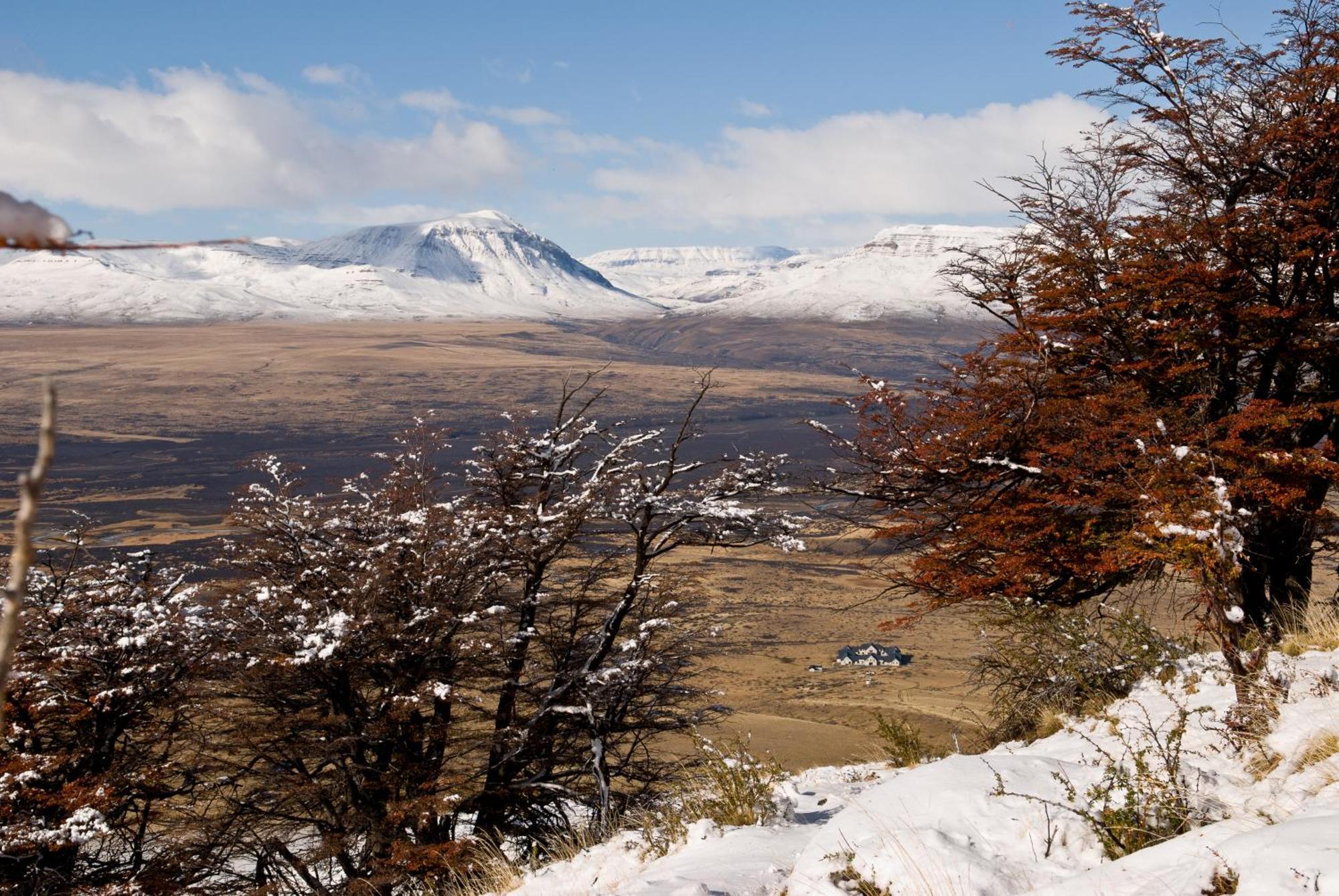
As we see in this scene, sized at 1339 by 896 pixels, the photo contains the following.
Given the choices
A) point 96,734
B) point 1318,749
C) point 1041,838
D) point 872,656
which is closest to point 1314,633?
point 1318,749

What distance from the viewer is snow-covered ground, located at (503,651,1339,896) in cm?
310

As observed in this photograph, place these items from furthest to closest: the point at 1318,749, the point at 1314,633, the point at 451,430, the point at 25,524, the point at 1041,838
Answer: the point at 451,430, the point at 1314,633, the point at 1318,749, the point at 1041,838, the point at 25,524

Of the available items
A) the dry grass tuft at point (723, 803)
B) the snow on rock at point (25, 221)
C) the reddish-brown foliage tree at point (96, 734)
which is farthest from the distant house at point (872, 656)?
the snow on rock at point (25, 221)

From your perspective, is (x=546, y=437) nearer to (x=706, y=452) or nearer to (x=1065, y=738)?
(x=1065, y=738)

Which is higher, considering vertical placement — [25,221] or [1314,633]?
[25,221]

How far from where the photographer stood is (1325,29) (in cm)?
1064

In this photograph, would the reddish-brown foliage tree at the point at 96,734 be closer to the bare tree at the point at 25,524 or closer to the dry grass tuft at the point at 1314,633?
the bare tree at the point at 25,524

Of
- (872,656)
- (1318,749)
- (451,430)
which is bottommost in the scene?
(872,656)

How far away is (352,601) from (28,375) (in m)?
159

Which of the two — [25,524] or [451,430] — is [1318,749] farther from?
[451,430]

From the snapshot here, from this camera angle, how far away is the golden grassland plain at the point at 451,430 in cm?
3170

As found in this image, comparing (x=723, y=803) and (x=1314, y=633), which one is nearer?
(x=723, y=803)

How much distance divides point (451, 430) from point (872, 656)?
87.8ft

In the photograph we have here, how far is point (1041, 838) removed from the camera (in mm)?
4129
